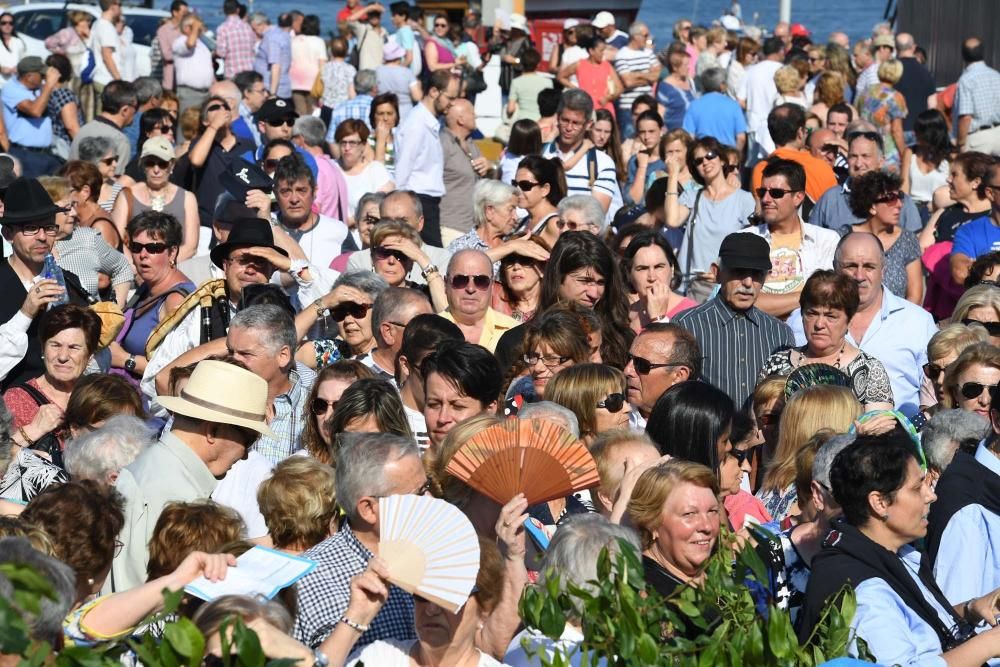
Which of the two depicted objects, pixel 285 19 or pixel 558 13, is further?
pixel 558 13

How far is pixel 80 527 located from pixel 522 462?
131 centimetres

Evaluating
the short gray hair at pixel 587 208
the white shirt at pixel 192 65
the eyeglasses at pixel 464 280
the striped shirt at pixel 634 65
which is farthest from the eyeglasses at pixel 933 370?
the white shirt at pixel 192 65

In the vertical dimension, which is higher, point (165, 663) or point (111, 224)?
point (165, 663)

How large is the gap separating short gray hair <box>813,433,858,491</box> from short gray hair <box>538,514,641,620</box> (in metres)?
1.01

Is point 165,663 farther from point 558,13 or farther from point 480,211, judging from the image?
point 558,13

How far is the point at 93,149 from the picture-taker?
11.1 metres

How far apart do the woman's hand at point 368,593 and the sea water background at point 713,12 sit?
81.9 ft

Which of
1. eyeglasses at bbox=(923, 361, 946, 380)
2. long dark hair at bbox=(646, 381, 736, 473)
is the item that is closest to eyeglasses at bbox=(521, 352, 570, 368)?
long dark hair at bbox=(646, 381, 736, 473)

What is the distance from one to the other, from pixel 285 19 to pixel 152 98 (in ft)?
21.2

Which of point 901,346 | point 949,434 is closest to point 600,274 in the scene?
point 901,346

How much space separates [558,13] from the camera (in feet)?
81.8

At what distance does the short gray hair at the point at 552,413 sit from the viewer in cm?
553

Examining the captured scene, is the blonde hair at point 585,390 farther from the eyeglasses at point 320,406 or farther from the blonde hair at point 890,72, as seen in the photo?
the blonde hair at point 890,72

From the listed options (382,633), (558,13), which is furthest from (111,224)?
(558,13)
